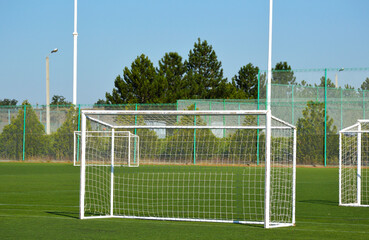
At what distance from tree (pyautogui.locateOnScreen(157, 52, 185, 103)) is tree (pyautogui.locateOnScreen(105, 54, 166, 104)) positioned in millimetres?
614

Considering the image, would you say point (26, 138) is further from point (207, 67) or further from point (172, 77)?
point (207, 67)

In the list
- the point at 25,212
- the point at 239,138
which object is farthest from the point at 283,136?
the point at 25,212

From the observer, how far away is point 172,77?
161 ft

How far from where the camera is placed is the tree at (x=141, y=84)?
44375mm

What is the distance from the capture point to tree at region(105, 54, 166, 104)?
44.4m

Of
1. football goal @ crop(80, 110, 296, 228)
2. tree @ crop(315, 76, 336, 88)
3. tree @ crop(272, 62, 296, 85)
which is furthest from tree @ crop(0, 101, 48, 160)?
tree @ crop(315, 76, 336, 88)

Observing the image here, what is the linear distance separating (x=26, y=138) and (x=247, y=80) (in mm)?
29969

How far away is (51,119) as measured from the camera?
30.2 meters

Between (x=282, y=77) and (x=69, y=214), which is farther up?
(x=282, y=77)

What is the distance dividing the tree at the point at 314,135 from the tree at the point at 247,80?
30299 millimetres

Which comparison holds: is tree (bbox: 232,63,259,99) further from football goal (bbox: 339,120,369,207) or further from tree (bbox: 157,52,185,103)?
football goal (bbox: 339,120,369,207)

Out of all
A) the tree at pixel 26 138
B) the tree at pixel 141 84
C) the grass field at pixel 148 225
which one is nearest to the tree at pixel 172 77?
the tree at pixel 141 84

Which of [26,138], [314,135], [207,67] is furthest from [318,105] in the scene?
[207,67]

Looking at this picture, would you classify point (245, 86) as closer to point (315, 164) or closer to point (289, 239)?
point (315, 164)
